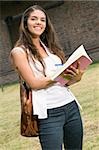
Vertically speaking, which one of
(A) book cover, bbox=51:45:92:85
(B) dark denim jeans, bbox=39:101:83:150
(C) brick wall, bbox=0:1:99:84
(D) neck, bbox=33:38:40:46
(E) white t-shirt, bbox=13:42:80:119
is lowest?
(C) brick wall, bbox=0:1:99:84

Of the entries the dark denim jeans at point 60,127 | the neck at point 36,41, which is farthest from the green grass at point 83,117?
the neck at point 36,41

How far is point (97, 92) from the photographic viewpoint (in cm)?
962

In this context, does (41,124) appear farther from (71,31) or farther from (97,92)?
(71,31)

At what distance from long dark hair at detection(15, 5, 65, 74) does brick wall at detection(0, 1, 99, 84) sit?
15259 mm

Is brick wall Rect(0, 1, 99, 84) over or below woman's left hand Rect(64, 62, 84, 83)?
below

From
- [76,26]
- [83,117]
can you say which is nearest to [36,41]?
[83,117]

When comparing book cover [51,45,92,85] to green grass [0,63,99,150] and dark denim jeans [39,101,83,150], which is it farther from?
green grass [0,63,99,150]

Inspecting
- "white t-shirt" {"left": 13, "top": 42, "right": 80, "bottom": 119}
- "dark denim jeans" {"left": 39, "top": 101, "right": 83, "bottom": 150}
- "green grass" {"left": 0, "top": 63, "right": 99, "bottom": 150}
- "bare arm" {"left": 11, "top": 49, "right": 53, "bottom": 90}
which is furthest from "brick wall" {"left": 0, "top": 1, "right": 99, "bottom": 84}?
"bare arm" {"left": 11, "top": 49, "right": 53, "bottom": 90}

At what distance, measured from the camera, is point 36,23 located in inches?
Answer: 126

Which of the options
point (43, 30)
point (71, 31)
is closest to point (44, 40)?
point (43, 30)

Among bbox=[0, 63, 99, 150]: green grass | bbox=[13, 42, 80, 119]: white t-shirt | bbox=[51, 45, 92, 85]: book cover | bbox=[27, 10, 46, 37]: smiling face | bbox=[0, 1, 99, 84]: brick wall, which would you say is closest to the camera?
bbox=[51, 45, 92, 85]: book cover

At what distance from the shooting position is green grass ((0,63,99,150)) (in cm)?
615

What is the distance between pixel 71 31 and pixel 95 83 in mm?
8119

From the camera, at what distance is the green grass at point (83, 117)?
615 centimetres
